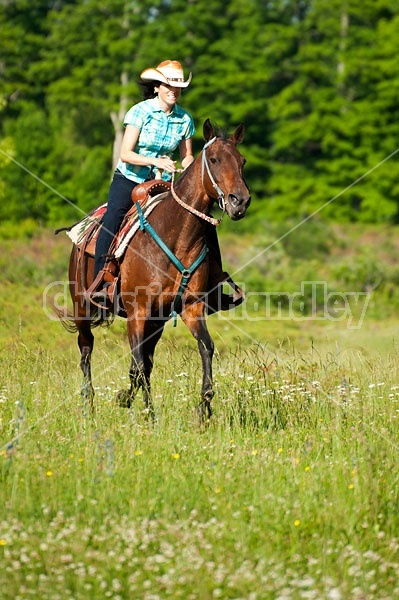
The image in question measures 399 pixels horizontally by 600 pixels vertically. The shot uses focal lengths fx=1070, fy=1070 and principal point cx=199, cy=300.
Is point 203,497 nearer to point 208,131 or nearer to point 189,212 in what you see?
point 189,212

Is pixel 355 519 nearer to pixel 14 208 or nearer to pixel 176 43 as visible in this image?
pixel 14 208

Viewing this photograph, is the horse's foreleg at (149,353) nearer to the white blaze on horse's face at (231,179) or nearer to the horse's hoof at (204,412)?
the horse's hoof at (204,412)

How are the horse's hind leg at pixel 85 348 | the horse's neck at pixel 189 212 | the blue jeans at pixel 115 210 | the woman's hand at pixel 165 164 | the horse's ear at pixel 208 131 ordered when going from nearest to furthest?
→ the horse's ear at pixel 208 131 → the horse's neck at pixel 189 212 → the woman's hand at pixel 165 164 → the blue jeans at pixel 115 210 → the horse's hind leg at pixel 85 348

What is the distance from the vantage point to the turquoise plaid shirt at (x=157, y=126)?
9719 millimetres

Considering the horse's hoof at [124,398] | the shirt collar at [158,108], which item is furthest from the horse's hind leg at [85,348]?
the shirt collar at [158,108]

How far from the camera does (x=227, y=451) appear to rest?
25.9 ft

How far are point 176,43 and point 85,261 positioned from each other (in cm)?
3936

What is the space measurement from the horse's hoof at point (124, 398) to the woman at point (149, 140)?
1083mm

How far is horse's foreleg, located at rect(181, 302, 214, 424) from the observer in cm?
888

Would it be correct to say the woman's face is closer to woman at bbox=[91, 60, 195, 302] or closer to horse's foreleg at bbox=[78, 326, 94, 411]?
woman at bbox=[91, 60, 195, 302]

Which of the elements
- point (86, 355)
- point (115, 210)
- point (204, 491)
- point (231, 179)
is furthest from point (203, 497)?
point (86, 355)

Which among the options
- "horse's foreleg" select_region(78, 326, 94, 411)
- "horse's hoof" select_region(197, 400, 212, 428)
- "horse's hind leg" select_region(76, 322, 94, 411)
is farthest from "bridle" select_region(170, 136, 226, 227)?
"horse's hind leg" select_region(76, 322, 94, 411)

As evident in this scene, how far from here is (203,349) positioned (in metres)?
A: 9.05

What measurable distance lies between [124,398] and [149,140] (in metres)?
2.37
